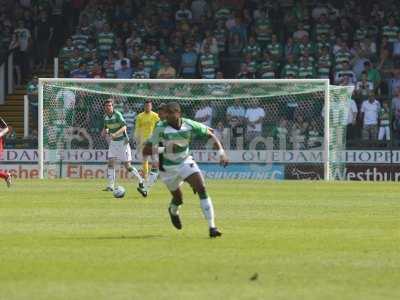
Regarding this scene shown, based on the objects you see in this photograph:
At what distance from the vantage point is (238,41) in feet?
140

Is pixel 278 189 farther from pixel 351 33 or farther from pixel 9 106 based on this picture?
pixel 9 106

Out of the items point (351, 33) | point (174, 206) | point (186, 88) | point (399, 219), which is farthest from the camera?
point (351, 33)

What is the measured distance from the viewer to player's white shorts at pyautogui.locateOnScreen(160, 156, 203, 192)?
58.6 ft

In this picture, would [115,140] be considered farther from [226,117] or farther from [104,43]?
[104,43]

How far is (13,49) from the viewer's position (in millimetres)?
44906

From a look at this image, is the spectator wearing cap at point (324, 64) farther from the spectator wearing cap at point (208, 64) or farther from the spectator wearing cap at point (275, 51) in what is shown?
the spectator wearing cap at point (208, 64)

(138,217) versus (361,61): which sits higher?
(361,61)

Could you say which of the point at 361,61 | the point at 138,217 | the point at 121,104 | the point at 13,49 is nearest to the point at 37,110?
the point at 121,104

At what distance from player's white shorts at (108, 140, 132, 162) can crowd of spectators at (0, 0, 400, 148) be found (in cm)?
1055

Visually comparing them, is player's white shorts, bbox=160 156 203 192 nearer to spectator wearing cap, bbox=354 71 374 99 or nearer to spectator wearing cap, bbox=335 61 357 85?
spectator wearing cap, bbox=354 71 374 99

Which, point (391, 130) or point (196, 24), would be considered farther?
point (196, 24)

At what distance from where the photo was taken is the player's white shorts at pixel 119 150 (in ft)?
98.5

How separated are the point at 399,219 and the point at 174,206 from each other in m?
4.84

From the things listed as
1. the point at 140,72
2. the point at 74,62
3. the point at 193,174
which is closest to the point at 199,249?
the point at 193,174
